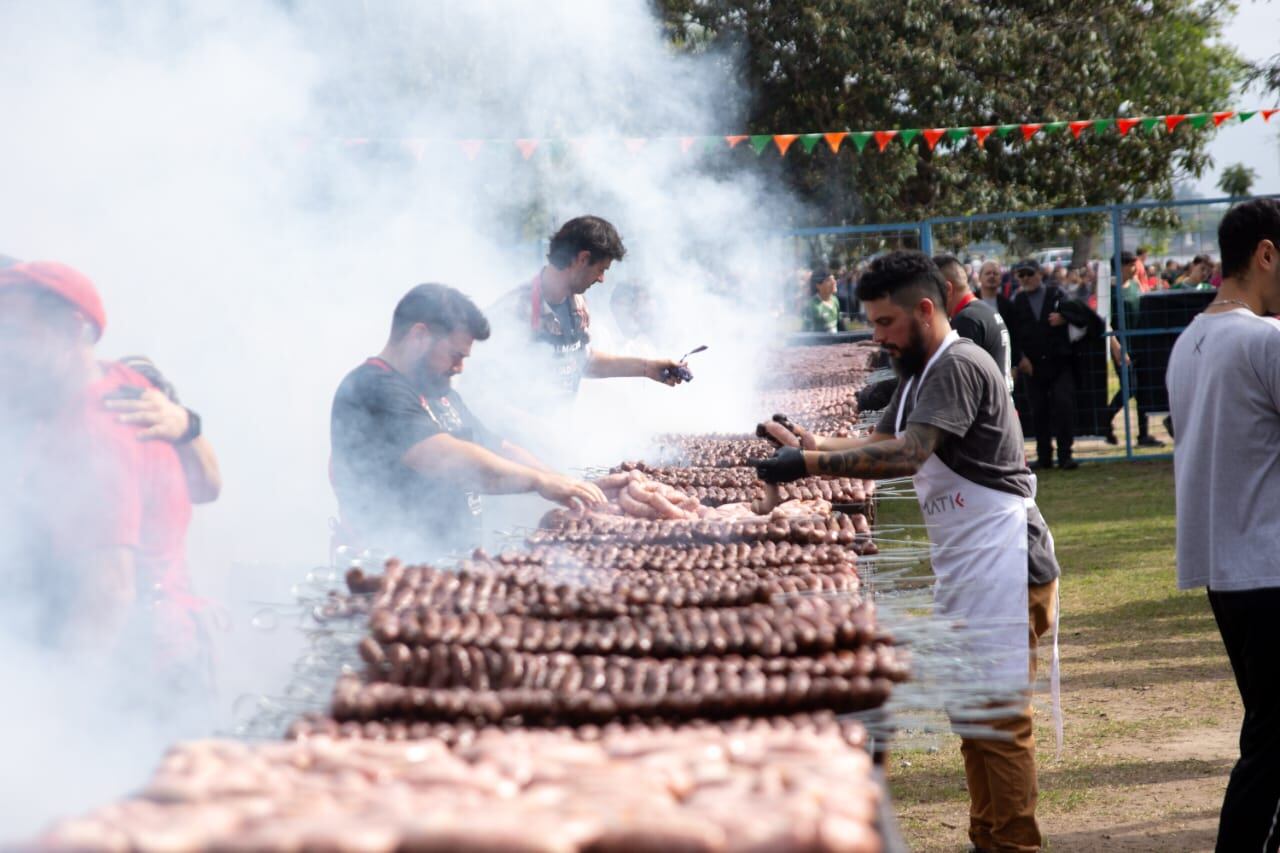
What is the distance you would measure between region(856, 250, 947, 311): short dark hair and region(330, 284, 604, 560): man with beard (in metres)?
1.30

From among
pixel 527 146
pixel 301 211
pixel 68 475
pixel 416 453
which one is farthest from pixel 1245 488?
pixel 527 146

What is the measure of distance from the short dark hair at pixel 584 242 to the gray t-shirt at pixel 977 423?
6.58ft

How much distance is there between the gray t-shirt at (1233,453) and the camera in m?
3.80

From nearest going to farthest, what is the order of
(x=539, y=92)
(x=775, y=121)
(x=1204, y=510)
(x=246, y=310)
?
(x=1204, y=510), (x=246, y=310), (x=539, y=92), (x=775, y=121)

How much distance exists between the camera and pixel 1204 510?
3971mm

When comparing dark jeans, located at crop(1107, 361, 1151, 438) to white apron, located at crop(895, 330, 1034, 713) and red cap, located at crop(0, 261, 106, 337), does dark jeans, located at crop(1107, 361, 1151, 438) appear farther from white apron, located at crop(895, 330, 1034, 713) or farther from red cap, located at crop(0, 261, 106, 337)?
red cap, located at crop(0, 261, 106, 337)

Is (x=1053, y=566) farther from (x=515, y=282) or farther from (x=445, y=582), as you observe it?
(x=515, y=282)

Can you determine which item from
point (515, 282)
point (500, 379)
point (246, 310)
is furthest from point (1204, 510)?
point (515, 282)

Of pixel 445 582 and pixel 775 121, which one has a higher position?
pixel 775 121

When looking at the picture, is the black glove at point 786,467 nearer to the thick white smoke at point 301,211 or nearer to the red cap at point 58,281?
the thick white smoke at point 301,211

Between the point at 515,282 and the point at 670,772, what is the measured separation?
10.8m

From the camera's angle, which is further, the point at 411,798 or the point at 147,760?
the point at 147,760

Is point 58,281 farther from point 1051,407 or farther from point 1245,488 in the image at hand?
point 1051,407

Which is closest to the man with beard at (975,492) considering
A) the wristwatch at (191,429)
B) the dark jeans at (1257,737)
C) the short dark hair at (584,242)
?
the dark jeans at (1257,737)
